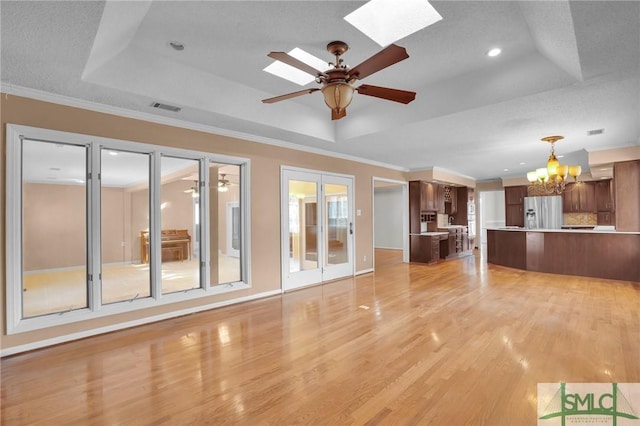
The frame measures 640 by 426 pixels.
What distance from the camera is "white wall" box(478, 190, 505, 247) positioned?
448 inches

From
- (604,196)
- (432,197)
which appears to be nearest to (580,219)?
(604,196)

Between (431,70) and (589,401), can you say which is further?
(431,70)

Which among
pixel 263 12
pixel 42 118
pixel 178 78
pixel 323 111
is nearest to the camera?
pixel 263 12

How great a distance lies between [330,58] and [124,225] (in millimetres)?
3658

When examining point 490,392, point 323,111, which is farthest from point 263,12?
point 490,392

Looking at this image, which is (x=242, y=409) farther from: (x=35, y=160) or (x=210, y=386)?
(x=35, y=160)

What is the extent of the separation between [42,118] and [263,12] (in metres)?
2.55

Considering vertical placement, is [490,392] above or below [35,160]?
below

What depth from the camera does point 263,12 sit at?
8.13ft

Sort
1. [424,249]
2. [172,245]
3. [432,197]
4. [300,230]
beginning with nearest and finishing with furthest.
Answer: [172,245] → [300,230] → [424,249] → [432,197]

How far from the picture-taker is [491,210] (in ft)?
38.2

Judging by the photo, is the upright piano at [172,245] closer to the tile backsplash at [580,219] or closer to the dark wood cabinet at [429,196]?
the dark wood cabinet at [429,196]

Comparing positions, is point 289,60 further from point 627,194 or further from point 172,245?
point 627,194

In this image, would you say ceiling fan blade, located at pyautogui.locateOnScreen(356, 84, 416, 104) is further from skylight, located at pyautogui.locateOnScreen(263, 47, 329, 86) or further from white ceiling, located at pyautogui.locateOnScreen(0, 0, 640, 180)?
skylight, located at pyautogui.locateOnScreen(263, 47, 329, 86)
